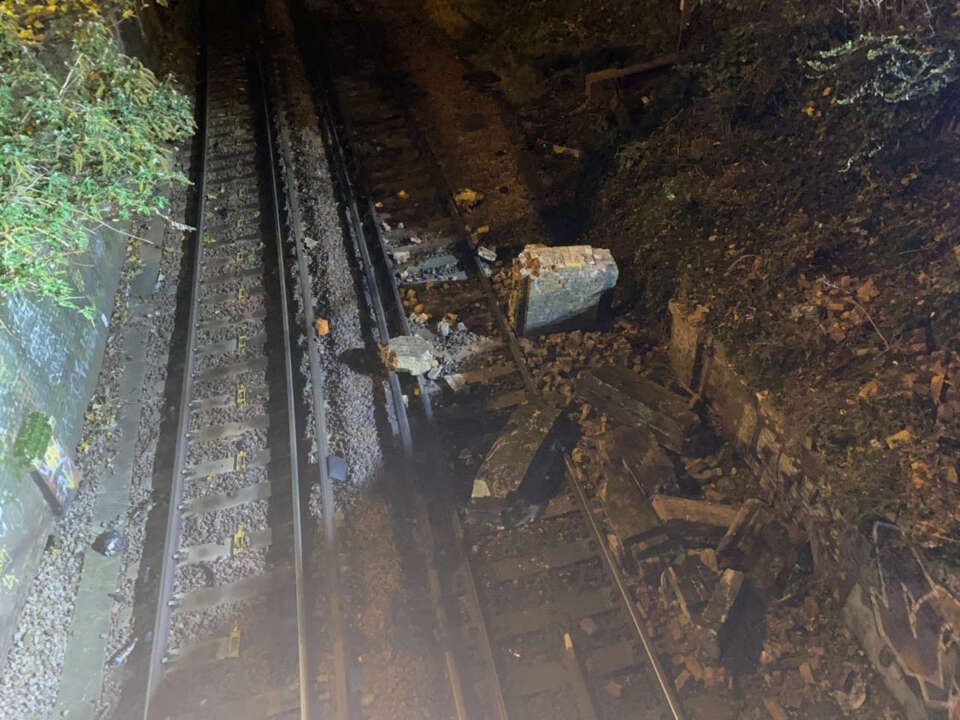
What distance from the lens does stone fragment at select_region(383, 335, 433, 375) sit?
6.59 metres

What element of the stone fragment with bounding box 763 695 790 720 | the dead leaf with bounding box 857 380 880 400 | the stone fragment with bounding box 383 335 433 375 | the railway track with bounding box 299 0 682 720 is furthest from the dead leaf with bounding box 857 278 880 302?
the stone fragment with bounding box 383 335 433 375

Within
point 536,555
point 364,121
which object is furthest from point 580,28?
point 536,555

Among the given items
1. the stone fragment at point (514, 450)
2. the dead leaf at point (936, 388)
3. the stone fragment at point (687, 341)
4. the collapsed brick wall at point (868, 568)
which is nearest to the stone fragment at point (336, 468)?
the stone fragment at point (514, 450)

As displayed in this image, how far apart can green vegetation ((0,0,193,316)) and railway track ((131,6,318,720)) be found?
142 centimetres

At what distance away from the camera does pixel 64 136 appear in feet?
18.4

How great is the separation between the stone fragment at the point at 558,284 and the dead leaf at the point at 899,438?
2.89 meters

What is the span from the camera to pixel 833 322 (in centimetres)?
574

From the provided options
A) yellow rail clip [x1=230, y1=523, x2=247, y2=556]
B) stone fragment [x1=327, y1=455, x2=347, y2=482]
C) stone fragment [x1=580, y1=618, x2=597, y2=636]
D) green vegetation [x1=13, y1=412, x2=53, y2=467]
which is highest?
green vegetation [x1=13, y1=412, x2=53, y2=467]

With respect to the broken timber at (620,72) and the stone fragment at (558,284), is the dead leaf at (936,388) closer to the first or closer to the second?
the stone fragment at (558,284)

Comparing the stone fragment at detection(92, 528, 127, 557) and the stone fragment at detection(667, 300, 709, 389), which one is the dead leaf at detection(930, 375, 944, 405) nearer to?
the stone fragment at detection(667, 300, 709, 389)

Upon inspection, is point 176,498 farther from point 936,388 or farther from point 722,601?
point 936,388

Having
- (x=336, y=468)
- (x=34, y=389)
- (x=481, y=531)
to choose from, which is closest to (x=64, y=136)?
(x=34, y=389)

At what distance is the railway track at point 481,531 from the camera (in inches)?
190

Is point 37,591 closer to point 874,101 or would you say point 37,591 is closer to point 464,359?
point 464,359
